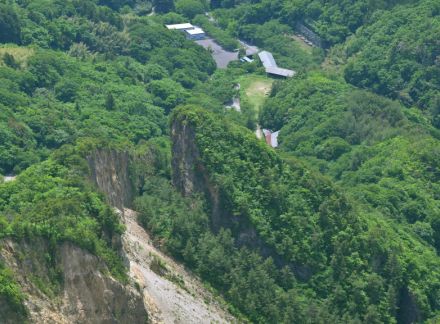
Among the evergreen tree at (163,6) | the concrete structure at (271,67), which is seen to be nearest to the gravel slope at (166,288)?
the concrete structure at (271,67)

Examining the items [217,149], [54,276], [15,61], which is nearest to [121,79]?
[15,61]

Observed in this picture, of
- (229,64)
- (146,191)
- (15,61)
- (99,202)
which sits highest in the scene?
(99,202)

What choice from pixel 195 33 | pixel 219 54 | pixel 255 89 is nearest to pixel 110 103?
pixel 255 89

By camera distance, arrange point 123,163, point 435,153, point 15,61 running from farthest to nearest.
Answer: point 15,61 → point 435,153 → point 123,163

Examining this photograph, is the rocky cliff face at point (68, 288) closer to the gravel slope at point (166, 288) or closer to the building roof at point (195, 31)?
the gravel slope at point (166, 288)

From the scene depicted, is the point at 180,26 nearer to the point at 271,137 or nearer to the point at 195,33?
the point at 195,33

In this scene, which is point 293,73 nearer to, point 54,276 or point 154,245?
point 154,245

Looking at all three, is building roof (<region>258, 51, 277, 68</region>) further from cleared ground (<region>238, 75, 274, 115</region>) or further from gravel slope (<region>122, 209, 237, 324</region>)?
gravel slope (<region>122, 209, 237, 324</region>)
